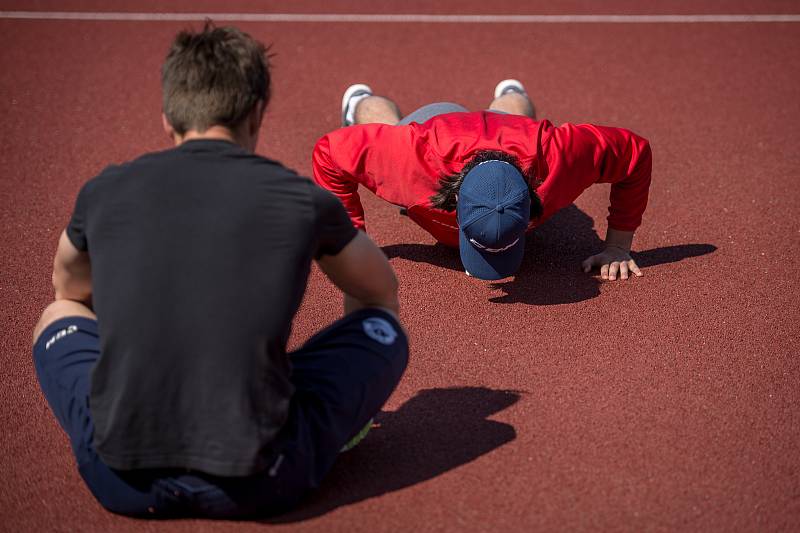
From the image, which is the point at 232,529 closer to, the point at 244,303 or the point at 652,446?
the point at 244,303

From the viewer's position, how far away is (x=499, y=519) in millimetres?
2619

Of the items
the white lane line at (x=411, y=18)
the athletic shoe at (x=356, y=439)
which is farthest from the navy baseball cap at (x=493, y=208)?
the white lane line at (x=411, y=18)

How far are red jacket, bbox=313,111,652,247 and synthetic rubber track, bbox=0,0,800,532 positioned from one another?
1.41 ft

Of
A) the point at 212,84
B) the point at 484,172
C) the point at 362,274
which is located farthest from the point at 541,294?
the point at 212,84

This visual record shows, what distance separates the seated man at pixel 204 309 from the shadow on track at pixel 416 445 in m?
0.24

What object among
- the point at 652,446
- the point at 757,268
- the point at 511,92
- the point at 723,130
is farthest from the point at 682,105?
the point at 652,446

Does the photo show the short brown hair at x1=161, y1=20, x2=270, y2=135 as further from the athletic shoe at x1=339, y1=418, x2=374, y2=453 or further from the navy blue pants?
the athletic shoe at x1=339, y1=418, x2=374, y2=453

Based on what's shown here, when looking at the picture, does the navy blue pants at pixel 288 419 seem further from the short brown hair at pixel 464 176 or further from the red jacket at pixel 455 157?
the red jacket at pixel 455 157

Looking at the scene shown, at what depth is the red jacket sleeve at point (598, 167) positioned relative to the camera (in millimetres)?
3713

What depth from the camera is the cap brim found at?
3.64 meters

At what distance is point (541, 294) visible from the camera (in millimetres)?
3928

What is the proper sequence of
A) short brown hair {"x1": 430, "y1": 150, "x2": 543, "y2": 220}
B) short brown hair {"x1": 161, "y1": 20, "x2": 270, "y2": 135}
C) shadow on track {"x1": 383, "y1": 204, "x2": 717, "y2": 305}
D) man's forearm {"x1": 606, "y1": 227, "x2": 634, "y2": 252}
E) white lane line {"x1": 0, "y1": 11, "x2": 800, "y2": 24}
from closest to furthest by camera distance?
short brown hair {"x1": 161, "y1": 20, "x2": 270, "y2": 135} → short brown hair {"x1": 430, "y1": 150, "x2": 543, "y2": 220} → shadow on track {"x1": 383, "y1": 204, "x2": 717, "y2": 305} → man's forearm {"x1": 606, "y1": 227, "x2": 634, "y2": 252} → white lane line {"x1": 0, "y1": 11, "x2": 800, "y2": 24}

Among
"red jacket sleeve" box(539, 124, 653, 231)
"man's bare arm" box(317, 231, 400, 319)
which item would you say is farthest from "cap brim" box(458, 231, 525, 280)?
"man's bare arm" box(317, 231, 400, 319)

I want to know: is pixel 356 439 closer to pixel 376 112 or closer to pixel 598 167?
pixel 598 167
